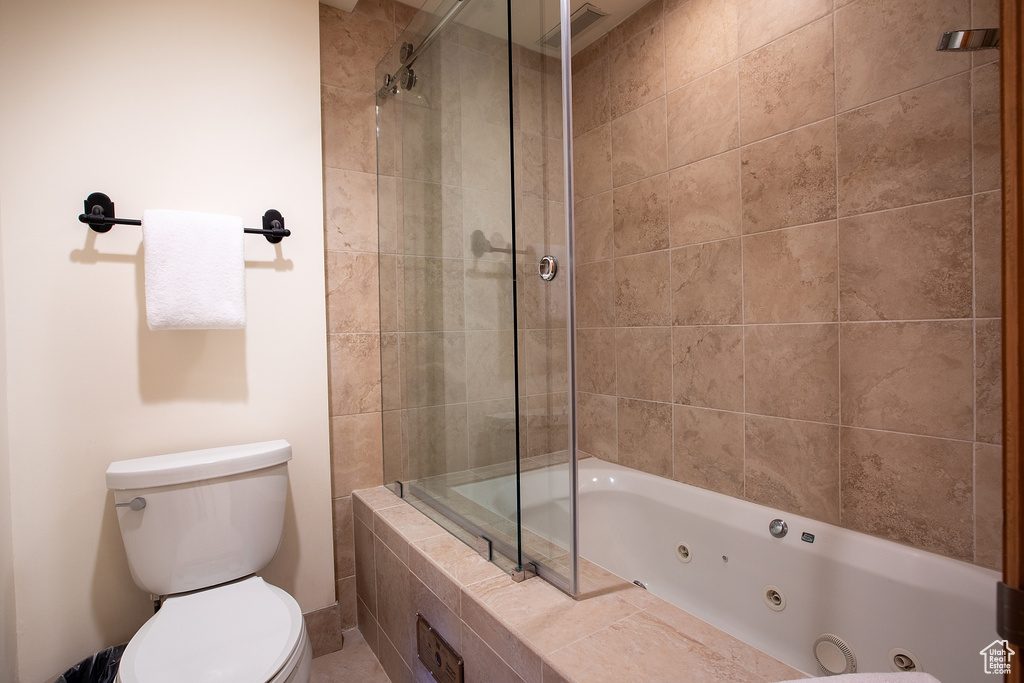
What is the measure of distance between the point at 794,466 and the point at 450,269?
1228mm

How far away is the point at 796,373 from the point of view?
154 cm

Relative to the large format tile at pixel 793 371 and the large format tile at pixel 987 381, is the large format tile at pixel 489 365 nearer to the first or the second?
the large format tile at pixel 793 371

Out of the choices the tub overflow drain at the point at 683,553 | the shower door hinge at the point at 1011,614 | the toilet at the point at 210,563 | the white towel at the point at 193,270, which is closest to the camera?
the shower door hinge at the point at 1011,614

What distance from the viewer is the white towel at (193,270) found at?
141 centimetres

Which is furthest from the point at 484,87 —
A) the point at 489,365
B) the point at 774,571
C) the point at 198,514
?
the point at 774,571

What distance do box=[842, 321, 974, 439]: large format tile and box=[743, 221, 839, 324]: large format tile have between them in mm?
115

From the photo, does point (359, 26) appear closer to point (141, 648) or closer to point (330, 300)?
point (330, 300)

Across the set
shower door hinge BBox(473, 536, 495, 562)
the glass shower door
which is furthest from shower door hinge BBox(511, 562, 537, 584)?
shower door hinge BBox(473, 536, 495, 562)

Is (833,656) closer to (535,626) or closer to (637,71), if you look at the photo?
(535,626)

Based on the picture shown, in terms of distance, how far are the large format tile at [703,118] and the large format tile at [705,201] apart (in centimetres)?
4

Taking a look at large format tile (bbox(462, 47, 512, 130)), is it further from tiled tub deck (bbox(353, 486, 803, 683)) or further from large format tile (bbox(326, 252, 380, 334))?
tiled tub deck (bbox(353, 486, 803, 683))

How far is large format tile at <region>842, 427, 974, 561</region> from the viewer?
4.00 ft

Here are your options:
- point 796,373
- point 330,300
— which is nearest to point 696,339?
point 796,373

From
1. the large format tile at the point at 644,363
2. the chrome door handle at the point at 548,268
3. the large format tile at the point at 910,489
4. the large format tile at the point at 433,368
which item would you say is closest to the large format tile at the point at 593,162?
the large format tile at the point at 644,363
